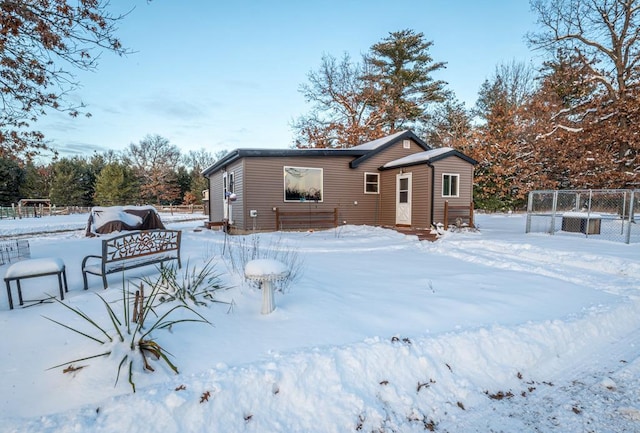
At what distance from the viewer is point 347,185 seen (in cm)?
1309

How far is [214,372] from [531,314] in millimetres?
3781

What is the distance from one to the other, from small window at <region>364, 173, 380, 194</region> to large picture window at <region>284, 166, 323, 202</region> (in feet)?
7.38

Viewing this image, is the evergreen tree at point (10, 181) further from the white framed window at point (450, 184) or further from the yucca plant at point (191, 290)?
the white framed window at point (450, 184)

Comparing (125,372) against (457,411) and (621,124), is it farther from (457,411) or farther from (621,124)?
(621,124)

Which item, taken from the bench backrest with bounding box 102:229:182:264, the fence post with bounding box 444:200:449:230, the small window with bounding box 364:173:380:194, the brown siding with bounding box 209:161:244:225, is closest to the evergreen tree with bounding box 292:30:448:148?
the brown siding with bounding box 209:161:244:225

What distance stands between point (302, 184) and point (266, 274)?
30.3 feet

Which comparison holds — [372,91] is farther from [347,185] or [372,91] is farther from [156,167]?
[156,167]

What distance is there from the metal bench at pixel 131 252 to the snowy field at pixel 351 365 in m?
0.28

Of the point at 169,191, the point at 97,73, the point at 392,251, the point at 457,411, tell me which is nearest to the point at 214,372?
the point at 457,411

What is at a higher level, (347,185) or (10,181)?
(10,181)

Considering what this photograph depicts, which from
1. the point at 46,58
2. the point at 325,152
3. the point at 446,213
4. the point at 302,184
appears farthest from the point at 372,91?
the point at 46,58

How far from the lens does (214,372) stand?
7.90ft

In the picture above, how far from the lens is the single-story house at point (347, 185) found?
11531 millimetres

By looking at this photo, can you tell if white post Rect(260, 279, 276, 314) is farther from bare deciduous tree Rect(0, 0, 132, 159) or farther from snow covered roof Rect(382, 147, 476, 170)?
snow covered roof Rect(382, 147, 476, 170)
